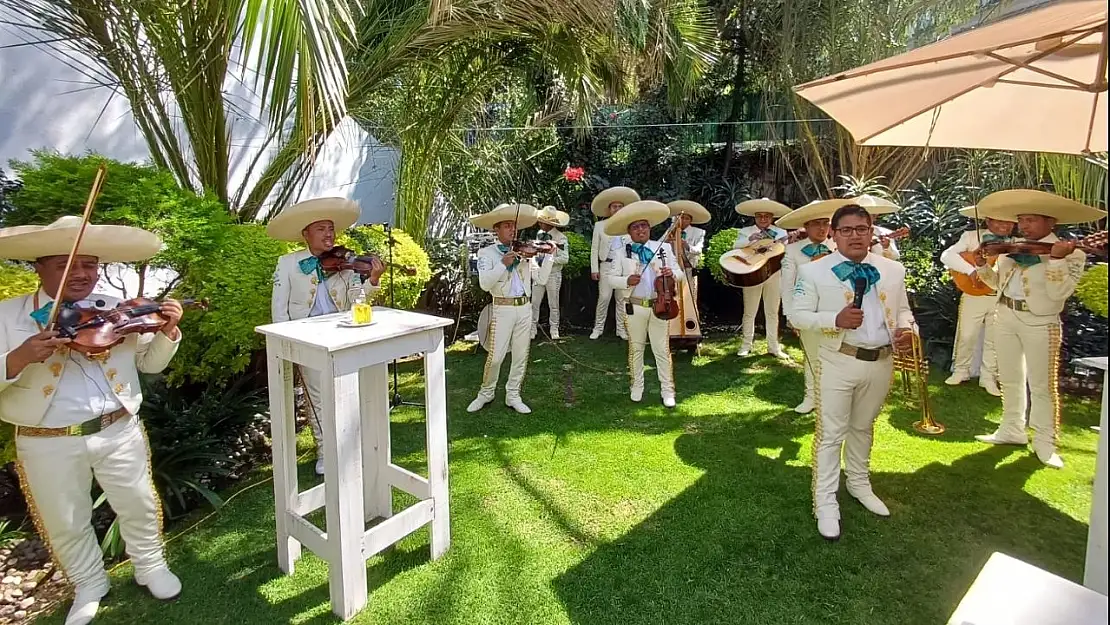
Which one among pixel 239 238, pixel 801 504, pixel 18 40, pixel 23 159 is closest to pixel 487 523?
pixel 801 504

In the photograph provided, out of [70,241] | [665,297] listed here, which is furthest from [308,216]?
[665,297]

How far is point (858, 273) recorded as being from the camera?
12.4 ft

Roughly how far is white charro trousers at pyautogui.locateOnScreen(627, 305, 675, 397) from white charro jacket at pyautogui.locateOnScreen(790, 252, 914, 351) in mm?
2236

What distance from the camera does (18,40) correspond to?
574cm

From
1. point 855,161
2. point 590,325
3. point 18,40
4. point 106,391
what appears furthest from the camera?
point 590,325

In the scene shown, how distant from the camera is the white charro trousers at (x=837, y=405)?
3.78m

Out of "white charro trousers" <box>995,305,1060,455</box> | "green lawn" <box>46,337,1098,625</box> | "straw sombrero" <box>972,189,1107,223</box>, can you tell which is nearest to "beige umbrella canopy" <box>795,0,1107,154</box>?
"straw sombrero" <box>972,189,1107,223</box>

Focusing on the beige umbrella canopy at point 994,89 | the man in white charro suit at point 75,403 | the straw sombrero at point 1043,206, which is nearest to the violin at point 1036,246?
the straw sombrero at point 1043,206

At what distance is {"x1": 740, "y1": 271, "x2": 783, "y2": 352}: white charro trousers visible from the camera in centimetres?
785

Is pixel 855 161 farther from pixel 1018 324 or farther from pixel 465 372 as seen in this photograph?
pixel 465 372

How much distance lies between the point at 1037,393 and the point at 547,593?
4.06 m

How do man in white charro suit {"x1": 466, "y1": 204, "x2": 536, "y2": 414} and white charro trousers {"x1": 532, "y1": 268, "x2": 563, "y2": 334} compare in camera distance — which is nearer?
man in white charro suit {"x1": 466, "y1": 204, "x2": 536, "y2": 414}

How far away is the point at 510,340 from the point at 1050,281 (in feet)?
14.3

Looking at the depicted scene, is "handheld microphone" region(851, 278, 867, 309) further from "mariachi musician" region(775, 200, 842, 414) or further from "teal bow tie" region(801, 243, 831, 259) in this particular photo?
"teal bow tie" region(801, 243, 831, 259)
